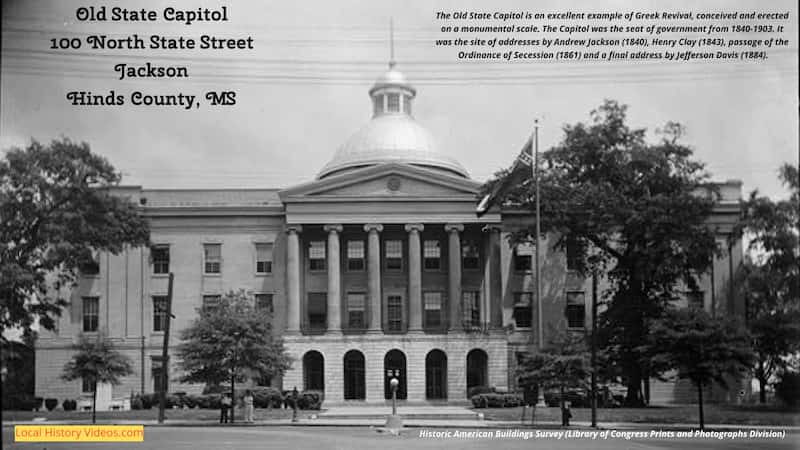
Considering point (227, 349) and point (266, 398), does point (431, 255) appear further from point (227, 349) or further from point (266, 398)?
point (227, 349)

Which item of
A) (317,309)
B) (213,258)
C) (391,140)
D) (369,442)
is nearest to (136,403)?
(213,258)

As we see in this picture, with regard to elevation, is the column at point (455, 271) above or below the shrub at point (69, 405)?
above

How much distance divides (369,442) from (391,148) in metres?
38.5

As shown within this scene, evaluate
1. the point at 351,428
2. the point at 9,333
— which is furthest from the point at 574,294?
the point at 9,333

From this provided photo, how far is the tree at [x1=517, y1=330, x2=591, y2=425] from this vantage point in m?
34.6

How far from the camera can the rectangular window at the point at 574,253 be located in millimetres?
49750

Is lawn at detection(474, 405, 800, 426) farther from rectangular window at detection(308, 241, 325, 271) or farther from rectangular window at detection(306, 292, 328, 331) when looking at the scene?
rectangular window at detection(308, 241, 325, 271)

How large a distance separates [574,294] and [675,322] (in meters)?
26.5

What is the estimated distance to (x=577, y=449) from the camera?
22.7 m

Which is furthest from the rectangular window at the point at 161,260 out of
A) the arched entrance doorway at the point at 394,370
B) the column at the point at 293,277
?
the arched entrance doorway at the point at 394,370

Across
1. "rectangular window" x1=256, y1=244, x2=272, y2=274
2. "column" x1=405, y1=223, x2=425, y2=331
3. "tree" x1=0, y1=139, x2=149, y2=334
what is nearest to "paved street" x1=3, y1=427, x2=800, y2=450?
"tree" x1=0, y1=139, x2=149, y2=334

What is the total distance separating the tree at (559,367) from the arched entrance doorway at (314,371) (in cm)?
2285

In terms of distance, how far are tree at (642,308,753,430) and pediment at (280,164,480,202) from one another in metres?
24.7

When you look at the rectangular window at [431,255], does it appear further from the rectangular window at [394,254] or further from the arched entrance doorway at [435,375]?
the arched entrance doorway at [435,375]
